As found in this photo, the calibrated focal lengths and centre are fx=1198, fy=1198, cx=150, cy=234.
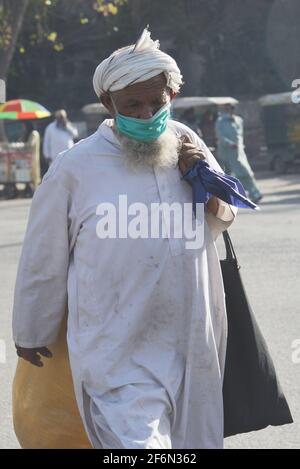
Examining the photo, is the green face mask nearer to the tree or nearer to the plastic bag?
the plastic bag

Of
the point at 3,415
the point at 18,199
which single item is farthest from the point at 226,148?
the point at 3,415

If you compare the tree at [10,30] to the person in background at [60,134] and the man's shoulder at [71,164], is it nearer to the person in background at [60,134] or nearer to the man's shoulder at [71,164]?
the person in background at [60,134]

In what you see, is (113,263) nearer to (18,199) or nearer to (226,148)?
(226,148)

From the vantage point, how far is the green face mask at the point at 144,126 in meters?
4.10

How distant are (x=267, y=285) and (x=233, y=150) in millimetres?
9417

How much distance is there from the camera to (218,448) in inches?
164

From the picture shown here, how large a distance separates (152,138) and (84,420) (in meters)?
0.99

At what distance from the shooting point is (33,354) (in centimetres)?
423

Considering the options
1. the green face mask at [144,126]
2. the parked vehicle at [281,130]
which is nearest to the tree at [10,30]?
the parked vehicle at [281,130]

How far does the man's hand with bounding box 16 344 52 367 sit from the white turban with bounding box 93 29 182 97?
0.94m

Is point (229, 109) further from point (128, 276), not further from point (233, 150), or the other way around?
point (128, 276)

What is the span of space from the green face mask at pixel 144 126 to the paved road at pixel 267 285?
7.00ft

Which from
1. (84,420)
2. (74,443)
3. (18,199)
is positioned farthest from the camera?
(18,199)
